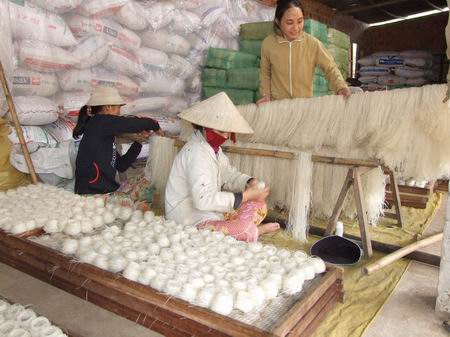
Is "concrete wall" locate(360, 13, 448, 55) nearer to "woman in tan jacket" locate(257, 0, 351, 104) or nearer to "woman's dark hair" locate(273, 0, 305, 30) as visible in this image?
"woman in tan jacket" locate(257, 0, 351, 104)

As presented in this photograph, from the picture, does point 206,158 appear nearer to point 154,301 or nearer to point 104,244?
point 104,244

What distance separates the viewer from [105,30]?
3.99m

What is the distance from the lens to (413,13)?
367 inches

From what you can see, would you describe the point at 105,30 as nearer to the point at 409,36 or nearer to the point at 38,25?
the point at 38,25

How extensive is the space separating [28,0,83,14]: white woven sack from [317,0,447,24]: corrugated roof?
5.58 m

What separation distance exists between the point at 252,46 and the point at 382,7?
4.71 metres

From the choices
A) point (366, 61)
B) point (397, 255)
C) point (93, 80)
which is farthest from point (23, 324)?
point (366, 61)

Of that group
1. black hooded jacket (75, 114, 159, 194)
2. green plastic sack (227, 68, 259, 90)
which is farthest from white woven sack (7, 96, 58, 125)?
green plastic sack (227, 68, 259, 90)

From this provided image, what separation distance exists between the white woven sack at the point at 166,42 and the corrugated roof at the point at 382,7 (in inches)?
163

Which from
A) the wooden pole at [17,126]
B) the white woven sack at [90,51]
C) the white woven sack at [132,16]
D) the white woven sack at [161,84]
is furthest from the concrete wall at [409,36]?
the wooden pole at [17,126]

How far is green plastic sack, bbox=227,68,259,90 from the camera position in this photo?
5.17 meters

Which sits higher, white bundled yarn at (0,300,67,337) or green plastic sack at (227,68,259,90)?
green plastic sack at (227,68,259,90)

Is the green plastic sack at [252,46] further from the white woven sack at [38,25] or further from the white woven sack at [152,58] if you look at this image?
the white woven sack at [38,25]

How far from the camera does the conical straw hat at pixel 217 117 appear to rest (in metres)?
2.24
